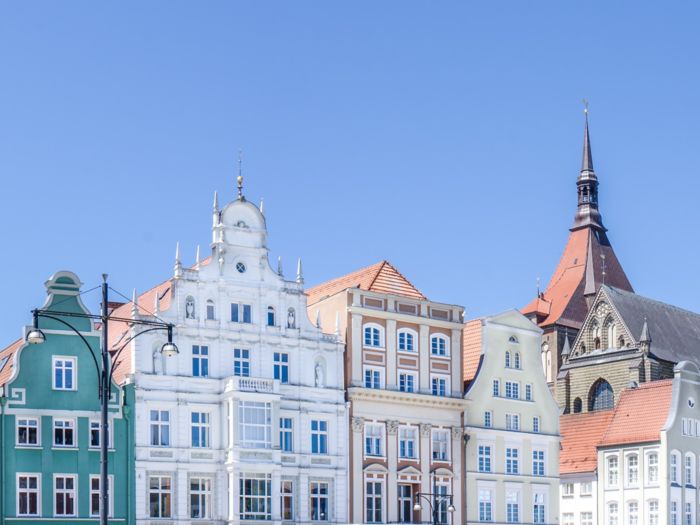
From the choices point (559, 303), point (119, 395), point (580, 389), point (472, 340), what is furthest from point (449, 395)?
point (559, 303)

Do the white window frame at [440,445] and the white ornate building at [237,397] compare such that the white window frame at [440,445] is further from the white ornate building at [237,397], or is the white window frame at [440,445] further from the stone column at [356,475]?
the white ornate building at [237,397]

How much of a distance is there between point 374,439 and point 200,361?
32.5 ft

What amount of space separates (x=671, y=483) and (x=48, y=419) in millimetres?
37831

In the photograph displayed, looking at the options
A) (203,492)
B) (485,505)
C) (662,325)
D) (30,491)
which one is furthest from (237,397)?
(662,325)

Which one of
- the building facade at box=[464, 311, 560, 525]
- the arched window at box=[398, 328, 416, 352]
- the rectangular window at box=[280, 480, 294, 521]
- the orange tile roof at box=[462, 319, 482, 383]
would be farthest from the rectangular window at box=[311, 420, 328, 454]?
the orange tile roof at box=[462, 319, 482, 383]

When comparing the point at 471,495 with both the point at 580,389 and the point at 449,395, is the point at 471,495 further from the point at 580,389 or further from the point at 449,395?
the point at 580,389

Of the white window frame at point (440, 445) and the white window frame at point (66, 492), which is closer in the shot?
the white window frame at point (66, 492)

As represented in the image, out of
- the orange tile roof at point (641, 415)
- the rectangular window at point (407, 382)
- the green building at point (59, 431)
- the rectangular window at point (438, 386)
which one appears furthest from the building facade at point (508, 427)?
the green building at point (59, 431)

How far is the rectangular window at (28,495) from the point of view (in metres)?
53.7

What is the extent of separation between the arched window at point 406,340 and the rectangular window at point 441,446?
4.28m

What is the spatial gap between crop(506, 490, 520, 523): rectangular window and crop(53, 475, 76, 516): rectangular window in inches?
911

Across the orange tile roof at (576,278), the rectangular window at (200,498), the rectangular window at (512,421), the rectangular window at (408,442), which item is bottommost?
the rectangular window at (200,498)

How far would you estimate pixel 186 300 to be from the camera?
58.6 metres

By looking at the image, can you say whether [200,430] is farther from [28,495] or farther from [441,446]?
[441,446]
